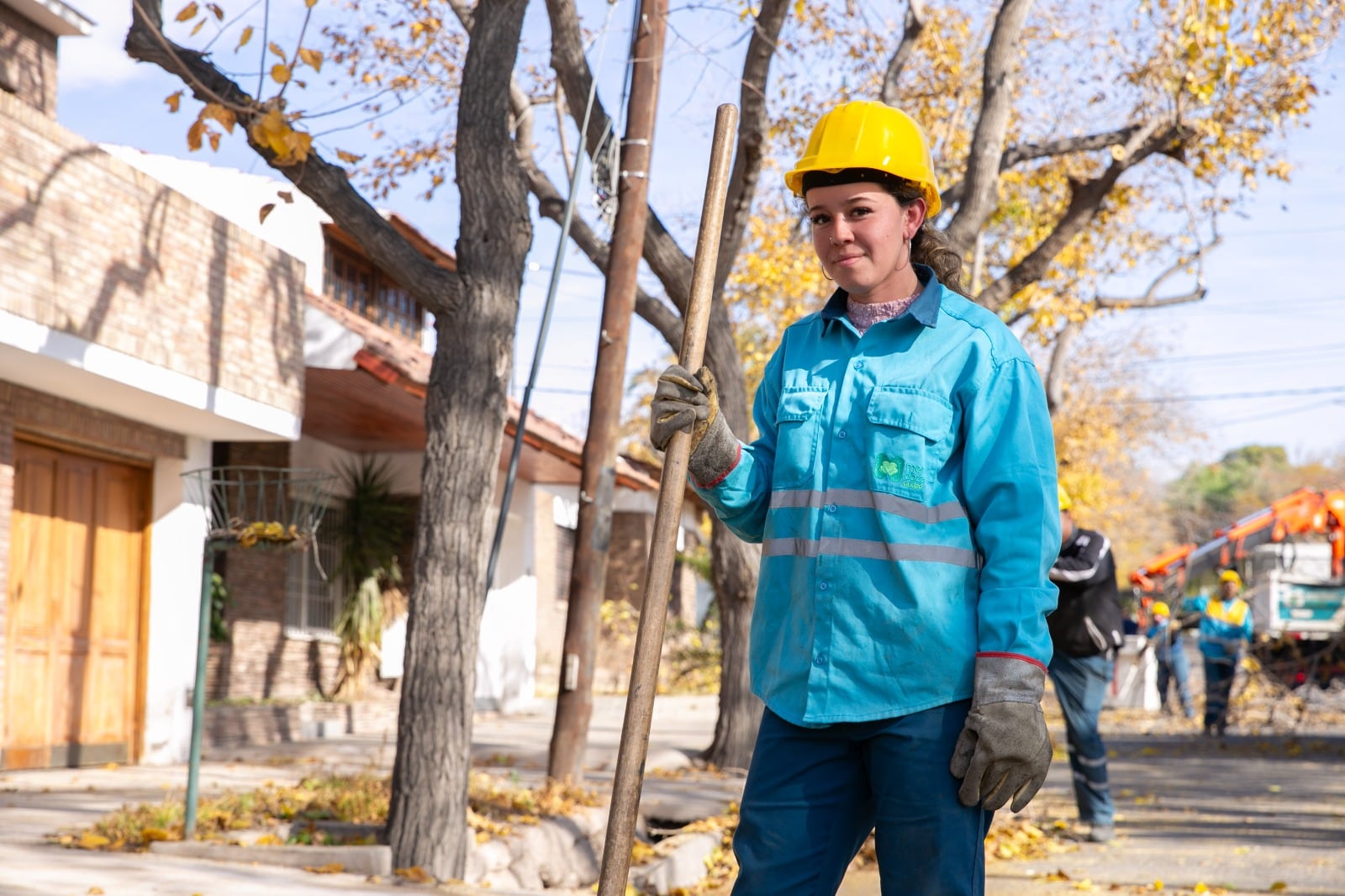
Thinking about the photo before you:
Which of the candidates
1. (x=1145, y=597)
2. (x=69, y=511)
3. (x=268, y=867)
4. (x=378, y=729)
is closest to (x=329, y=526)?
(x=378, y=729)

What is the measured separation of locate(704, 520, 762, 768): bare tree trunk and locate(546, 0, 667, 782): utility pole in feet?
7.49

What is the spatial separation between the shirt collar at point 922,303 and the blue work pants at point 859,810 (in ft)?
2.69

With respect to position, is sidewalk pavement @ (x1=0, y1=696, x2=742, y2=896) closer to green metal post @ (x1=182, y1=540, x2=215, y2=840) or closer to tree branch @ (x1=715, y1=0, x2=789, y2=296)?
green metal post @ (x1=182, y1=540, x2=215, y2=840)

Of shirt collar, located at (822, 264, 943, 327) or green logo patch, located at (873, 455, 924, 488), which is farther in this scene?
shirt collar, located at (822, 264, 943, 327)

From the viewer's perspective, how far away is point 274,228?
1858 cm

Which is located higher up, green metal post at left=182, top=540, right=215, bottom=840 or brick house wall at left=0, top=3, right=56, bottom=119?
brick house wall at left=0, top=3, right=56, bottom=119

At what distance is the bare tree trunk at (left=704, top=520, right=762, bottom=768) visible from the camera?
11930 millimetres

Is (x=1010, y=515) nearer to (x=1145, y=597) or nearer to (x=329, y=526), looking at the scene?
(x=329, y=526)

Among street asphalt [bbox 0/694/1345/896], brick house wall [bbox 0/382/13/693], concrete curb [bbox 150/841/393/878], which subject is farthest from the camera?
brick house wall [bbox 0/382/13/693]

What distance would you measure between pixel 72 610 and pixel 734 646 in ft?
17.8

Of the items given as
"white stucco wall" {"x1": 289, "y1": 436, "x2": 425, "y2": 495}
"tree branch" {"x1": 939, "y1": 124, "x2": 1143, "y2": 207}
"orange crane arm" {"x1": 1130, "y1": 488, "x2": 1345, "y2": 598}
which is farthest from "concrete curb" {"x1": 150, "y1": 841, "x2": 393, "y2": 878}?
"orange crane arm" {"x1": 1130, "y1": 488, "x2": 1345, "y2": 598}

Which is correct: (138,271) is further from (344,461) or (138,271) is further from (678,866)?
(344,461)

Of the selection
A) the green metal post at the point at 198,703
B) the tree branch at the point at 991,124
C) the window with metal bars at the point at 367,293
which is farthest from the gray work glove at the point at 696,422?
the window with metal bars at the point at 367,293

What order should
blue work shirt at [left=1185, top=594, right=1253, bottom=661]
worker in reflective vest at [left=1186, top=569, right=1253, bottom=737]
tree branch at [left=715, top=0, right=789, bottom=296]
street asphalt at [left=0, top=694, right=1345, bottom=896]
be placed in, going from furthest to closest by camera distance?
1. worker in reflective vest at [left=1186, top=569, right=1253, bottom=737]
2. blue work shirt at [left=1185, top=594, right=1253, bottom=661]
3. tree branch at [left=715, top=0, right=789, bottom=296]
4. street asphalt at [left=0, top=694, right=1345, bottom=896]
